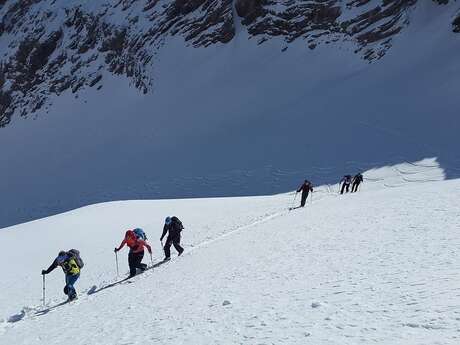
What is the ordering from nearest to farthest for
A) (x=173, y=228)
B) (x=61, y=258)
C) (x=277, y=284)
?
(x=277, y=284) → (x=61, y=258) → (x=173, y=228)

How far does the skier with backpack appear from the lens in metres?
10.9

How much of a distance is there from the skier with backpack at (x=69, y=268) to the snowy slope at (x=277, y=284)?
0.50m

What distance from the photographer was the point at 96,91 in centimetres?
5838

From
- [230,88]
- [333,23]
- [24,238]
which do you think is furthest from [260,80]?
[24,238]

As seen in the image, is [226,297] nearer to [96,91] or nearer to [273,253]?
[273,253]

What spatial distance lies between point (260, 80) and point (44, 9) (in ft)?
120

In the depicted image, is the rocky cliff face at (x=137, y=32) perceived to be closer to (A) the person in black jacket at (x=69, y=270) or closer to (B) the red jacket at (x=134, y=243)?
(B) the red jacket at (x=134, y=243)

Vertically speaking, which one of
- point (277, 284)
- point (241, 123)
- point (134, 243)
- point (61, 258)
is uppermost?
point (241, 123)

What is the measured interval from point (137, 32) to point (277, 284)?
5779 cm

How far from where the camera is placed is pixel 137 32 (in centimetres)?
6138

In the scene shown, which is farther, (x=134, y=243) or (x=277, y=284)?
(x=134, y=243)

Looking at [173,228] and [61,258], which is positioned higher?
[173,228]

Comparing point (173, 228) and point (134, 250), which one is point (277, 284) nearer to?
point (134, 250)

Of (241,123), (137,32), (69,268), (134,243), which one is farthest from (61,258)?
(137,32)
